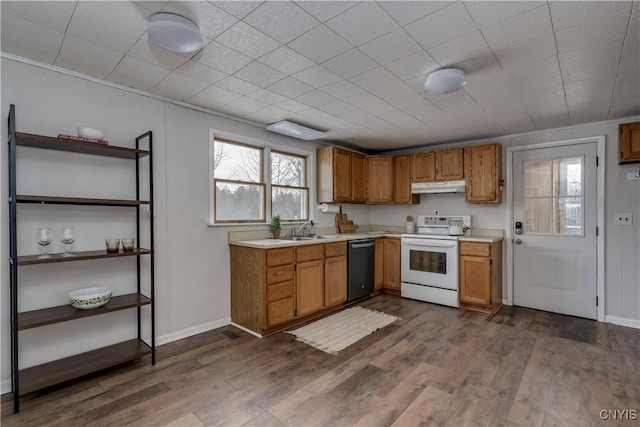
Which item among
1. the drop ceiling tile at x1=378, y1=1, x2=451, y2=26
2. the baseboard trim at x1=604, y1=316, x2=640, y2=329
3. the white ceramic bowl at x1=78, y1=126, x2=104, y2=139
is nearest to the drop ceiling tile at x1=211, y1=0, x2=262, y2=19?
the drop ceiling tile at x1=378, y1=1, x2=451, y2=26

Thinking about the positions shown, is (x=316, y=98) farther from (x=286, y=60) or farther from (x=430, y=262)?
(x=430, y=262)

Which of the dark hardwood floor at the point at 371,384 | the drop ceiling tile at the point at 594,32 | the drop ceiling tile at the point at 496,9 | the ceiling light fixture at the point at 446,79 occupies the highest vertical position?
the drop ceiling tile at the point at 496,9

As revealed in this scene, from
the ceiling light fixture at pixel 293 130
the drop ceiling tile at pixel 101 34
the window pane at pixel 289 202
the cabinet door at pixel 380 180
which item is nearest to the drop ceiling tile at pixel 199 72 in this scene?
the drop ceiling tile at pixel 101 34

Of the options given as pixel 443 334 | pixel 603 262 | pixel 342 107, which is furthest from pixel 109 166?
pixel 603 262

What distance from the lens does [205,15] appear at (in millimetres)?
1723

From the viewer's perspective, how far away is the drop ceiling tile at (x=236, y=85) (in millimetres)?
2570

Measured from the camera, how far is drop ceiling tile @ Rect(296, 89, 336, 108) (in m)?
2.85

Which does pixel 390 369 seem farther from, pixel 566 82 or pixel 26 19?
pixel 26 19

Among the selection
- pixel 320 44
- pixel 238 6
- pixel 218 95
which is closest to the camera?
pixel 238 6

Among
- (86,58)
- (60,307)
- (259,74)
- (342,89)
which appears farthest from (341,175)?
(60,307)

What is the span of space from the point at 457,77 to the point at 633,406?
100.0 inches

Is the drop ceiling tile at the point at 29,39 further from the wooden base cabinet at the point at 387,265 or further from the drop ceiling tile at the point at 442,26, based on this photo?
the wooden base cabinet at the point at 387,265

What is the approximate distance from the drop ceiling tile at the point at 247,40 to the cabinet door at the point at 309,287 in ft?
7.20

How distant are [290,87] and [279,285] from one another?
1.98 meters
